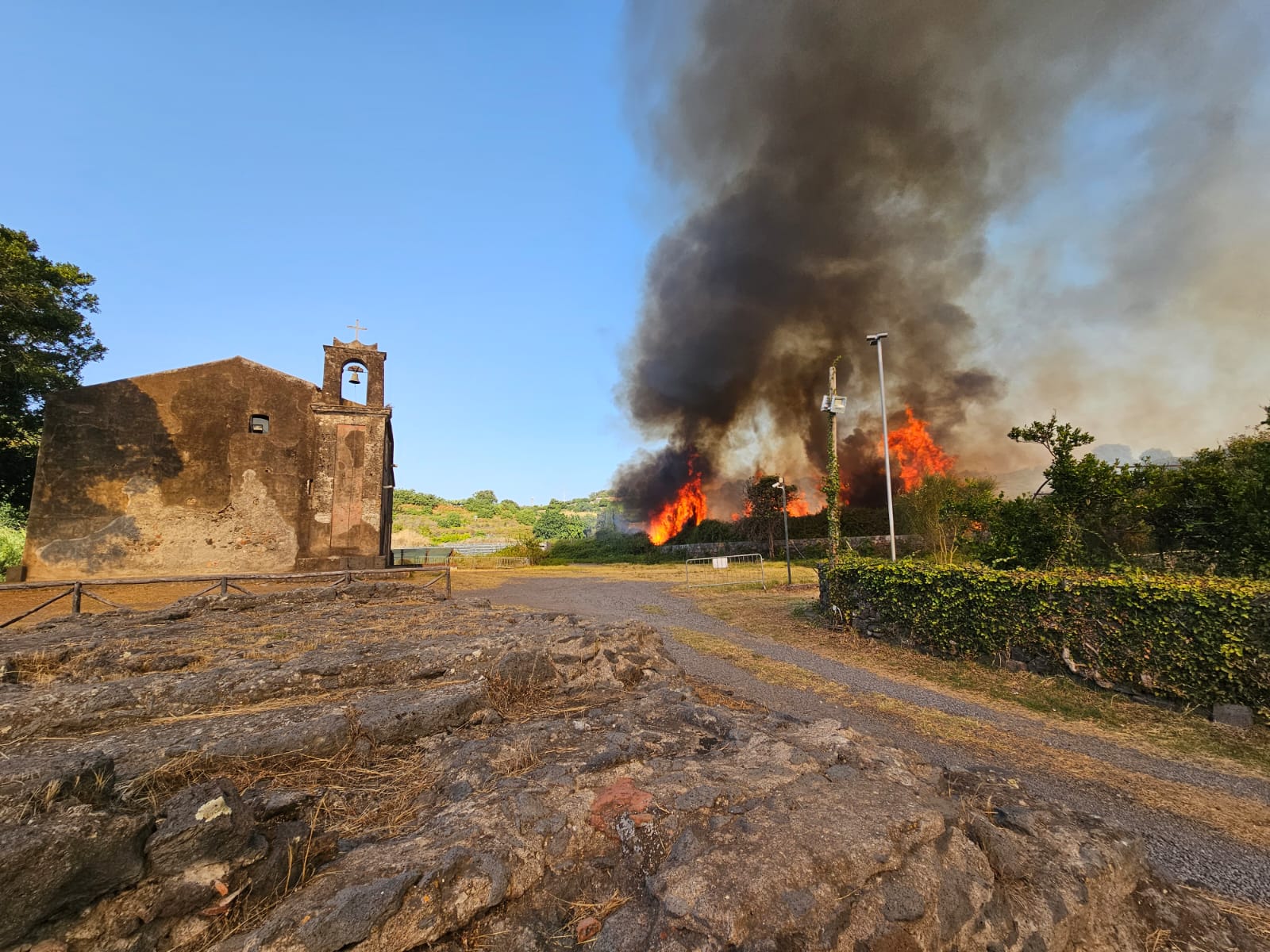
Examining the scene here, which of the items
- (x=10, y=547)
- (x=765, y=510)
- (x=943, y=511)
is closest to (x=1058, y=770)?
(x=943, y=511)

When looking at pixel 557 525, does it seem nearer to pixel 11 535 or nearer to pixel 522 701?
pixel 11 535

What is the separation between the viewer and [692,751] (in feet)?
12.5

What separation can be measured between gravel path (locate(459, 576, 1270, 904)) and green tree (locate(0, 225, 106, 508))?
2621cm

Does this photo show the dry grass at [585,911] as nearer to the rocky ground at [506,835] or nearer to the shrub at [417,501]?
the rocky ground at [506,835]

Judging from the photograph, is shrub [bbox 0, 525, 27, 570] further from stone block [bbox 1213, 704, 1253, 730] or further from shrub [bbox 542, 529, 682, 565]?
stone block [bbox 1213, 704, 1253, 730]

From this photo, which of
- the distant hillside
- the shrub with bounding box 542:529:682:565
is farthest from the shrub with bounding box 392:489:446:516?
the shrub with bounding box 542:529:682:565

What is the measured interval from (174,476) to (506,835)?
2423cm

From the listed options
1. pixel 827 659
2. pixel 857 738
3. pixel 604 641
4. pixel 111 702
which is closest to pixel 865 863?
pixel 857 738

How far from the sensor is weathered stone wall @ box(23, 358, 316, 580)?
18.4m

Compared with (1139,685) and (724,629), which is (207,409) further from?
(1139,685)

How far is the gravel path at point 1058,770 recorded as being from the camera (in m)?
3.62

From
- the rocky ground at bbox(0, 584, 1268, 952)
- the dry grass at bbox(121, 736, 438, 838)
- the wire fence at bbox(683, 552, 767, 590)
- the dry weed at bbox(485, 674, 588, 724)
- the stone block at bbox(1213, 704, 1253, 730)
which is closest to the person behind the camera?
the rocky ground at bbox(0, 584, 1268, 952)

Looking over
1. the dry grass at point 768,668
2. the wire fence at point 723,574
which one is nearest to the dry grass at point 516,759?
the dry grass at point 768,668

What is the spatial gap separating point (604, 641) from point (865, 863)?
166 inches
